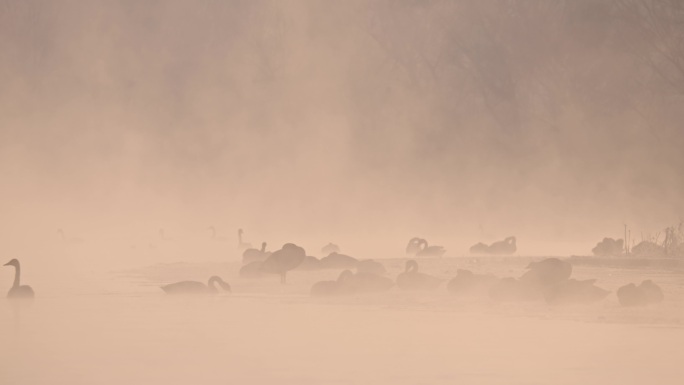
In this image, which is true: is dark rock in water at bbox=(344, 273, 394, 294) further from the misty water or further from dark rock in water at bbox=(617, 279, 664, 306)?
dark rock in water at bbox=(617, 279, 664, 306)

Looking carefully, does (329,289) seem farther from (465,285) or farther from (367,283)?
(465,285)

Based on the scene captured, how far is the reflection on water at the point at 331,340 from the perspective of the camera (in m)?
8.80

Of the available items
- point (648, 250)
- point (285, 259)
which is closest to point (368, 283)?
point (285, 259)

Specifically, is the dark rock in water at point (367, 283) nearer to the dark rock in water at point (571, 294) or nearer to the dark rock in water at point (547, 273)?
the dark rock in water at point (547, 273)

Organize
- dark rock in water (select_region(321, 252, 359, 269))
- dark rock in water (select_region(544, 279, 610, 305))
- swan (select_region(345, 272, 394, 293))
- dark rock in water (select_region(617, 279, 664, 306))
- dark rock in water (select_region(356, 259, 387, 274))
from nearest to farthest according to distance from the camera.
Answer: dark rock in water (select_region(617, 279, 664, 306)) < dark rock in water (select_region(544, 279, 610, 305)) < swan (select_region(345, 272, 394, 293)) < dark rock in water (select_region(356, 259, 387, 274)) < dark rock in water (select_region(321, 252, 359, 269))

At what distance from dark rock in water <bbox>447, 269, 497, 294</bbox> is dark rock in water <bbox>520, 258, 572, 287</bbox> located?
0.57 meters

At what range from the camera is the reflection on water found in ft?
28.9

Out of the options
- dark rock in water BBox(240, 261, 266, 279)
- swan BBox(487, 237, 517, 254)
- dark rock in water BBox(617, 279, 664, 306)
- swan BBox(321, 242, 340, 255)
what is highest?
swan BBox(321, 242, 340, 255)

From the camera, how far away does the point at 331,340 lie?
1041 cm

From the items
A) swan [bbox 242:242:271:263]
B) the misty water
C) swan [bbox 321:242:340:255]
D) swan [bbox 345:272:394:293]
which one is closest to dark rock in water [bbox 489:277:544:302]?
the misty water

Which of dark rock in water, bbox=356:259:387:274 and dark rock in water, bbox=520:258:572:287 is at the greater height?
dark rock in water, bbox=356:259:387:274

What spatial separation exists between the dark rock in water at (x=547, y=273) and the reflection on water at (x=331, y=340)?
666mm

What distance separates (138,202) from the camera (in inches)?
1374

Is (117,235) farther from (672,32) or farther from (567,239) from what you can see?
(672,32)
